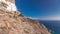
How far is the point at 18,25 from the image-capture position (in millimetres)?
1407

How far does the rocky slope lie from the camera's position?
130cm

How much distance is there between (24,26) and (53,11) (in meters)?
0.38

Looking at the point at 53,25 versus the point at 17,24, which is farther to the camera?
the point at 53,25

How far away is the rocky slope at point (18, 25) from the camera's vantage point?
130 cm

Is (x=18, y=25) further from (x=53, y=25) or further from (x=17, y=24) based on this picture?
(x=53, y=25)

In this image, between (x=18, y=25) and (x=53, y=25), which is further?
(x=53, y=25)

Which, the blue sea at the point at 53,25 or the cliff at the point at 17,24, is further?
the blue sea at the point at 53,25

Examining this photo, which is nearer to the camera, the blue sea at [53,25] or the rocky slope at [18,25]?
the rocky slope at [18,25]

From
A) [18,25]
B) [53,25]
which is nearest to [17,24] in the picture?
[18,25]

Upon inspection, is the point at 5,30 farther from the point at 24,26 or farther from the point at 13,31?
the point at 24,26

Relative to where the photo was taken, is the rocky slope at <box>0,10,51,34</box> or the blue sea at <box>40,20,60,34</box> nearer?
the rocky slope at <box>0,10,51,34</box>

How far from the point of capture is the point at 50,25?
5.68ft

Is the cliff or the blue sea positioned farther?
the blue sea

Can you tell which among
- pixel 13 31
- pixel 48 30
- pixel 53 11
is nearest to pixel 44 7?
pixel 53 11
